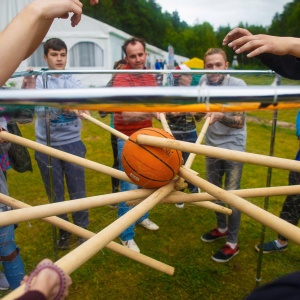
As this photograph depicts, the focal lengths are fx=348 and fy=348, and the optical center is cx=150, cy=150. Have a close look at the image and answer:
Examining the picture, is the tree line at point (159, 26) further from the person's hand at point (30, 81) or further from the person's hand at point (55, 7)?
the person's hand at point (55, 7)

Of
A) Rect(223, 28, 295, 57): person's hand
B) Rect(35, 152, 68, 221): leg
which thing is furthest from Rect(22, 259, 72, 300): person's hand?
Rect(35, 152, 68, 221): leg

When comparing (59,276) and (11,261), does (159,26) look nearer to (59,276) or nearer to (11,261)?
(11,261)

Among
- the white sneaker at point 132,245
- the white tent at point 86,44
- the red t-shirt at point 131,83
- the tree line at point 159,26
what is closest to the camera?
the red t-shirt at point 131,83

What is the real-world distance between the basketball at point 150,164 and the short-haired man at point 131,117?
517 millimetres

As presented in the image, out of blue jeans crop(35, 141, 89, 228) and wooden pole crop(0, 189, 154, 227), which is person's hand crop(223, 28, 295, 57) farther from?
blue jeans crop(35, 141, 89, 228)

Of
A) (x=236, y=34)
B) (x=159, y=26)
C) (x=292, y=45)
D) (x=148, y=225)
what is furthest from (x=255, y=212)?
(x=159, y=26)

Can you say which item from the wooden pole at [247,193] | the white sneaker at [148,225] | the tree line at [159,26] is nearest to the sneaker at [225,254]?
the white sneaker at [148,225]

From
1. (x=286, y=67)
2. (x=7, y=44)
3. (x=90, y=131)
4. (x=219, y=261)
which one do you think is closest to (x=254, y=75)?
(x=286, y=67)

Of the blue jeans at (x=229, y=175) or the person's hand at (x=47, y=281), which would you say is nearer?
the person's hand at (x=47, y=281)

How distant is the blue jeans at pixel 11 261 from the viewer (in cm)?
228

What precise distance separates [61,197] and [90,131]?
646 millimetres

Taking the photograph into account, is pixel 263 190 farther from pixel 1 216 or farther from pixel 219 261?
pixel 219 261

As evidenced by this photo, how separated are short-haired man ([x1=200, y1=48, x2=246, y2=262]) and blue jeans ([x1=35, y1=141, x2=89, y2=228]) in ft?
3.71

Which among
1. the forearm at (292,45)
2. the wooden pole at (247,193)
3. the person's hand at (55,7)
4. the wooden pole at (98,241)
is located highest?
the person's hand at (55,7)
